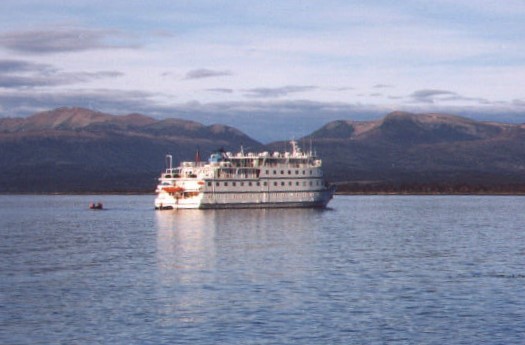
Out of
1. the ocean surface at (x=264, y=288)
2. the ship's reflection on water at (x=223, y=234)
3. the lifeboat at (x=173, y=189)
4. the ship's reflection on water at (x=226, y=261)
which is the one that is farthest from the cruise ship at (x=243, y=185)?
the ocean surface at (x=264, y=288)

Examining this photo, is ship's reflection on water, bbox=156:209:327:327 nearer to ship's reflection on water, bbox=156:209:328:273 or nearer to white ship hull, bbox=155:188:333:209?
ship's reflection on water, bbox=156:209:328:273

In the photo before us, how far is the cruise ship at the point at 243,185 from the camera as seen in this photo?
461ft

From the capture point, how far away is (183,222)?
114 metres

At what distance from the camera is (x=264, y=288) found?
48.5 metres

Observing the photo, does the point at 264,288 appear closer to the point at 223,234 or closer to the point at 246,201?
the point at 223,234

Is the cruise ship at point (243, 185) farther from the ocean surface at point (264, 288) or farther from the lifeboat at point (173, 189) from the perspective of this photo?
the ocean surface at point (264, 288)

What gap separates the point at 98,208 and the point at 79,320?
129724 mm

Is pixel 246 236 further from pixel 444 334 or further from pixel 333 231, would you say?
pixel 444 334

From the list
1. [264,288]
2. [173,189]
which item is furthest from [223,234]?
[173,189]

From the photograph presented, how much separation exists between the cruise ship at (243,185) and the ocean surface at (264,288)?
4934 cm

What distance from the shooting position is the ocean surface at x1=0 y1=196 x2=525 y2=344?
1458 inches

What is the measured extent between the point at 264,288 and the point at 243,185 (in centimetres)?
9373

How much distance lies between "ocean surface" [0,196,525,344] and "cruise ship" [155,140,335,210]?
49336 mm

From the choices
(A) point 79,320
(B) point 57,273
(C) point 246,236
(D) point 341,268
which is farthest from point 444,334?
(C) point 246,236
